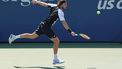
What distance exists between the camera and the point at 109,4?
43.9 ft

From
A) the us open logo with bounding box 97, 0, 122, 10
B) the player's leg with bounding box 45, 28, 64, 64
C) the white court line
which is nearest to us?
the white court line

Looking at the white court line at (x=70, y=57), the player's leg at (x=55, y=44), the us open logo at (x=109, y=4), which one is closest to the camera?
the white court line at (x=70, y=57)

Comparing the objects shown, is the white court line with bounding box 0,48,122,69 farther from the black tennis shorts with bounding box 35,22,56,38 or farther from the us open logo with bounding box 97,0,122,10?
the us open logo with bounding box 97,0,122,10

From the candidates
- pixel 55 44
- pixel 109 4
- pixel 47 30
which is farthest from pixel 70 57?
pixel 109 4

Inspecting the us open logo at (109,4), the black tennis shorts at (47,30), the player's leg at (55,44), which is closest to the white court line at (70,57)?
the player's leg at (55,44)

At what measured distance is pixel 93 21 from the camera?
13.5 metres

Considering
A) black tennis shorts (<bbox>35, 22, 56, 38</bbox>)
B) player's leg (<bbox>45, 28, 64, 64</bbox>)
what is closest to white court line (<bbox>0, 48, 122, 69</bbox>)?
player's leg (<bbox>45, 28, 64, 64</bbox>)

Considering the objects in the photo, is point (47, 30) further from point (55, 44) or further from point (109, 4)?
point (109, 4)

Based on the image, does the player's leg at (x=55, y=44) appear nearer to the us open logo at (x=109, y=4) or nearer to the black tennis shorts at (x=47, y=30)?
the black tennis shorts at (x=47, y=30)

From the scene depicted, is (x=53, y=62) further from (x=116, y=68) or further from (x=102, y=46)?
(x=102, y=46)

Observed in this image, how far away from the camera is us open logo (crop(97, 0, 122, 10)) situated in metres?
13.4

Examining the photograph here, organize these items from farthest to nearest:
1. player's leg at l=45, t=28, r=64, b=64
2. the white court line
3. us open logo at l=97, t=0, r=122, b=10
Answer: us open logo at l=97, t=0, r=122, b=10 < player's leg at l=45, t=28, r=64, b=64 < the white court line

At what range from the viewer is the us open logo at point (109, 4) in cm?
1337

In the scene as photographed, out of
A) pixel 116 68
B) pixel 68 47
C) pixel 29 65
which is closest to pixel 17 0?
pixel 68 47
